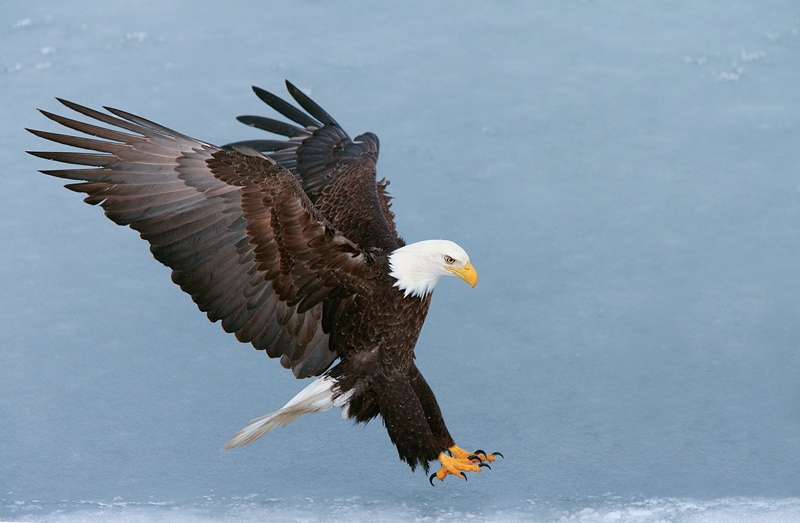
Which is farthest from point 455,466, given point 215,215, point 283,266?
point 215,215

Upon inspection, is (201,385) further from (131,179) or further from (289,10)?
(289,10)

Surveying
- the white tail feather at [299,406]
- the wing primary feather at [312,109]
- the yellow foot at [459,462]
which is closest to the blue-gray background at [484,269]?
the yellow foot at [459,462]

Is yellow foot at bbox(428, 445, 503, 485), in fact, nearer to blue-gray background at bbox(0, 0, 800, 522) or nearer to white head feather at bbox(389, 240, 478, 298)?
blue-gray background at bbox(0, 0, 800, 522)

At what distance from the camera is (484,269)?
14.1ft

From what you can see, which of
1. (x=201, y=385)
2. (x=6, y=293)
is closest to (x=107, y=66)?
(x=6, y=293)

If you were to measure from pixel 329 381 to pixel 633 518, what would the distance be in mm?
931

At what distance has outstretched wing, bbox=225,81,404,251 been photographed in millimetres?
3436

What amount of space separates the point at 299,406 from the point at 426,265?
0.50 m

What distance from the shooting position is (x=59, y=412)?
146 inches

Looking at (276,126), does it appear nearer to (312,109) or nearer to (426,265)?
(312,109)

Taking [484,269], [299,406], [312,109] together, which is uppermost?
[312,109]

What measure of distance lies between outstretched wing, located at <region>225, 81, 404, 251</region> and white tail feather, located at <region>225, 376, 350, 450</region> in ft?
1.29

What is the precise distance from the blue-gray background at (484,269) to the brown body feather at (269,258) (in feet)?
1.31

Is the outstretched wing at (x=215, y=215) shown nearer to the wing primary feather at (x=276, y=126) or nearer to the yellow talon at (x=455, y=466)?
the yellow talon at (x=455, y=466)
